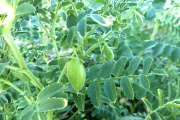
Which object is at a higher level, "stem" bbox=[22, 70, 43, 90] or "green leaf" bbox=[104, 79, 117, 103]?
"stem" bbox=[22, 70, 43, 90]

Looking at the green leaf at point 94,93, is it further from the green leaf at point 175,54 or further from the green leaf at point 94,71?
the green leaf at point 175,54

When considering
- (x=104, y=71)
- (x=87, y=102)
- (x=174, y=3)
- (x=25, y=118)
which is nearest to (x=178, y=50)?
(x=174, y=3)

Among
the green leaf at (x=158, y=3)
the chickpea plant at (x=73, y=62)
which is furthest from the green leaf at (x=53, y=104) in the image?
the green leaf at (x=158, y=3)

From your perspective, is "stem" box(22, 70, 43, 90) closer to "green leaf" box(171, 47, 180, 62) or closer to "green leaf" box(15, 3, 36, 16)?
"green leaf" box(15, 3, 36, 16)

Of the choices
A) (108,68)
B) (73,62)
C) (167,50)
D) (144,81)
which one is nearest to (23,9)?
(73,62)

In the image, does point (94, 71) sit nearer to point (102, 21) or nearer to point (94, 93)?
point (94, 93)

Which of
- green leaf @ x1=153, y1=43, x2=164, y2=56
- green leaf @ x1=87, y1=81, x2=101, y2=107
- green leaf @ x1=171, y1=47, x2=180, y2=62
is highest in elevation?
green leaf @ x1=87, y1=81, x2=101, y2=107

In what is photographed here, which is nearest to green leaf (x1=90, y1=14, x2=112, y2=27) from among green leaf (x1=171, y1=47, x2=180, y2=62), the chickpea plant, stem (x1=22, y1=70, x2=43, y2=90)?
the chickpea plant

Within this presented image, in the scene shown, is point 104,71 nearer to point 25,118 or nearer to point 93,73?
point 93,73
